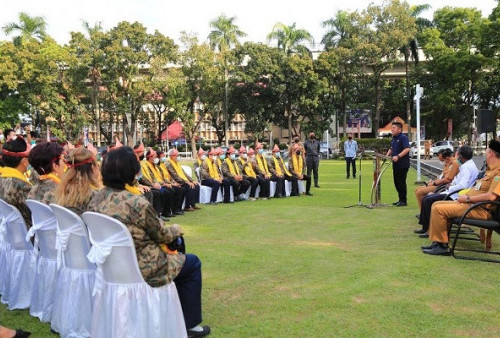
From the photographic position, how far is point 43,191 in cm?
421

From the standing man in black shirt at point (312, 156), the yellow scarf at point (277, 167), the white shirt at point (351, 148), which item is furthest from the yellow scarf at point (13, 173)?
the white shirt at point (351, 148)

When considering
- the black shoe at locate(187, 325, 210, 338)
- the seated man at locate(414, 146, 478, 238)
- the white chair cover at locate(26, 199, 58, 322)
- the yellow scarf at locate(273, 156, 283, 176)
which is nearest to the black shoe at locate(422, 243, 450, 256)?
the seated man at locate(414, 146, 478, 238)

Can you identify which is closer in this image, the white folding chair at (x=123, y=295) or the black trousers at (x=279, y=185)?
the white folding chair at (x=123, y=295)

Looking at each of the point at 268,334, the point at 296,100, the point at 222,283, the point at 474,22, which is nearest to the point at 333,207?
the point at 222,283

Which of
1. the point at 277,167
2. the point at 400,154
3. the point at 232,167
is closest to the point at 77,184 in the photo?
the point at 400,154

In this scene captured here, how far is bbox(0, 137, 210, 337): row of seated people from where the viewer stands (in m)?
3.35

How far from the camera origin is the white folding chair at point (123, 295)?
3283mm

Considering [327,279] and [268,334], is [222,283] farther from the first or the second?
[268,334]

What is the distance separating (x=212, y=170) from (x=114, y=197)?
9.13m

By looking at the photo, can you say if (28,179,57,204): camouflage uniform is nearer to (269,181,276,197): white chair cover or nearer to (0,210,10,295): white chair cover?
(0,210,10,295): white chair cover

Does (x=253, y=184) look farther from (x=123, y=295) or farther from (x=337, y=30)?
(x=337, y=30)

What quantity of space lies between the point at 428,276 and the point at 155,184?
5888 millimetres

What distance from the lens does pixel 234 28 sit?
1629 inches

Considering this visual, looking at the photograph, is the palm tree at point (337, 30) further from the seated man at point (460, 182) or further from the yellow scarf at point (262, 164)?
the seated man at point (460, 182)
